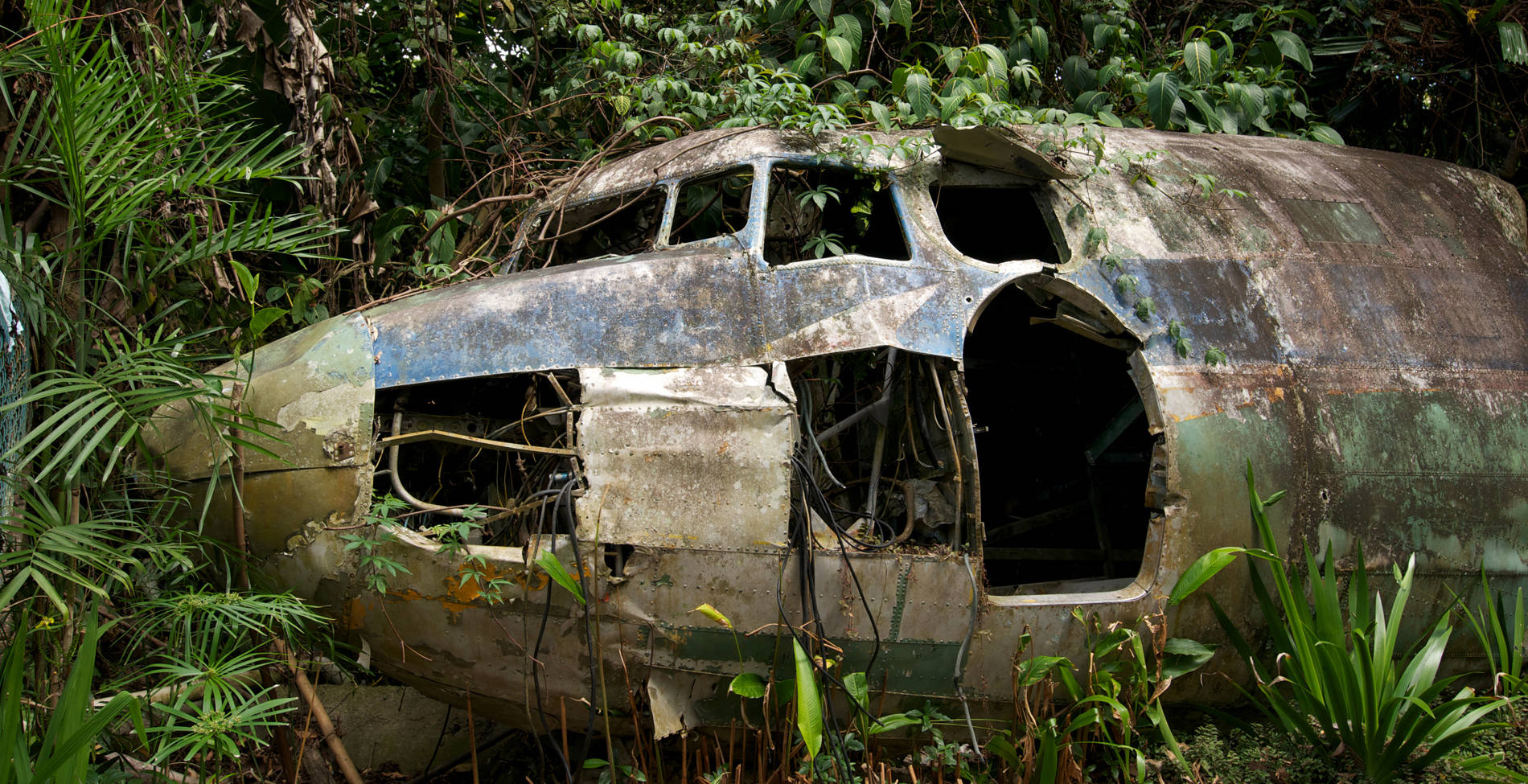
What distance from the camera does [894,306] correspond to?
4.57 m

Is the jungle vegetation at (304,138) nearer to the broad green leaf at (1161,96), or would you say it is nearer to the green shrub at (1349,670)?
the broad green leaf at (1161,96)

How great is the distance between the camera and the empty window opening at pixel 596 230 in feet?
17.9

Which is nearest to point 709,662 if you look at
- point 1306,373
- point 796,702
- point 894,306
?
point 796,702

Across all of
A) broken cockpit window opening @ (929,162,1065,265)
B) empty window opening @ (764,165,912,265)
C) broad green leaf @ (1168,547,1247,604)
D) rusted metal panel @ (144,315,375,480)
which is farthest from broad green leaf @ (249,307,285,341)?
broad green leaf @ (1168,547,1247,604)

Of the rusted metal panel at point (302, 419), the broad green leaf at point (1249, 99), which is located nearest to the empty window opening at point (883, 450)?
the rusted metal panel at point (302, 419)

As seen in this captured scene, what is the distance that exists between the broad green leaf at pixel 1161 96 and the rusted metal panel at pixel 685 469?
4493 mm

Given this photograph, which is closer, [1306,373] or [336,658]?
[336,658]

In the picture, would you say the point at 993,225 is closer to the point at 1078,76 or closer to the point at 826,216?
the point at 826,216

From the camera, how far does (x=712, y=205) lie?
19.0ft

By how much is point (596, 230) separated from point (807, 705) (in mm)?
2951

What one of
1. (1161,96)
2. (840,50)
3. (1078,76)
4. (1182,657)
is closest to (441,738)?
(1182,657)

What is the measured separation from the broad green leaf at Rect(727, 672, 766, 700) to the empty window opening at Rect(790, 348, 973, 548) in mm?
605

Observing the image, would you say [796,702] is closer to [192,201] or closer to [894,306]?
[894,306]

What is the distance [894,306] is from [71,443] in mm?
3007
